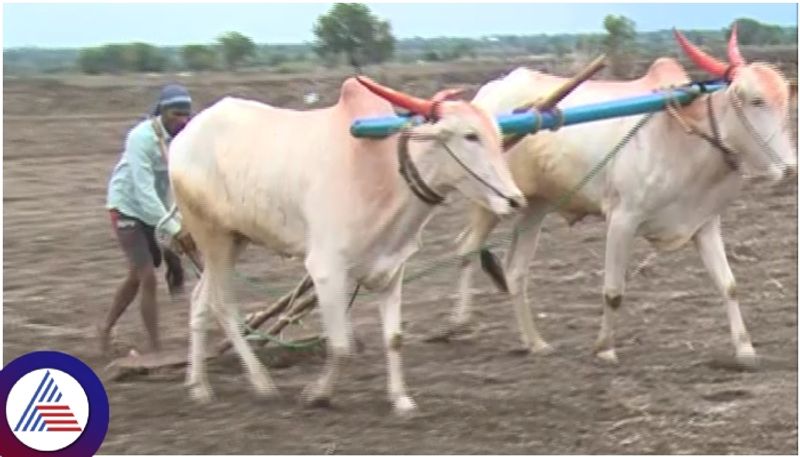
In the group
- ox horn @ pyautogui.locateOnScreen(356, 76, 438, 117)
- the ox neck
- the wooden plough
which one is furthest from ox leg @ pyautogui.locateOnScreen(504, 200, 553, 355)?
ox horn @ pyautogui.locateOnScreen(356, 76, 438, 117)

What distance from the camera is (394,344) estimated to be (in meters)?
6.32

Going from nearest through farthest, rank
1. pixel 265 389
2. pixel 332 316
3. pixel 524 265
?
pixel 332 316 → pixel 265 389 → pixel 524 265

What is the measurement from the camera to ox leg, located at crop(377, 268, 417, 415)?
629 cm

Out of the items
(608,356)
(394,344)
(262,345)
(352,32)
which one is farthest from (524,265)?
(352,32)

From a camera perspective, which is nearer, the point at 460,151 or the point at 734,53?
the point at 460,151

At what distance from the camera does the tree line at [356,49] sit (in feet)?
32.6

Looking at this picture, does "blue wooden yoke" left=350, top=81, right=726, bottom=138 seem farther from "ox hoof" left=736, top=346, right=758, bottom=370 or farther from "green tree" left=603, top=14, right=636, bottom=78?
"green tree" left=603, top=14, right=636, bottom=78

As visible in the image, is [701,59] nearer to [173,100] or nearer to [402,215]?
[402,215]

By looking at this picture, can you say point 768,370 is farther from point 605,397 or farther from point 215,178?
point 215,178


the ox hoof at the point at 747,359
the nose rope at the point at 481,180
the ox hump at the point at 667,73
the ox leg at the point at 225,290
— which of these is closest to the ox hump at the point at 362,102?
the nose rope at the point at 481,180

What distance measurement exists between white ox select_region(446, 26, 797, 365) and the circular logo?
3041 mm

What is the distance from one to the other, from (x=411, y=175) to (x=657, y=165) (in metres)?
1.71

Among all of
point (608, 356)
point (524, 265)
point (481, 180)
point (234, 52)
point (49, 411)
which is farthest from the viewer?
point (234, 52)

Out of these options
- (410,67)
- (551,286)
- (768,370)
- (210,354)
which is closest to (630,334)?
(768,370)
